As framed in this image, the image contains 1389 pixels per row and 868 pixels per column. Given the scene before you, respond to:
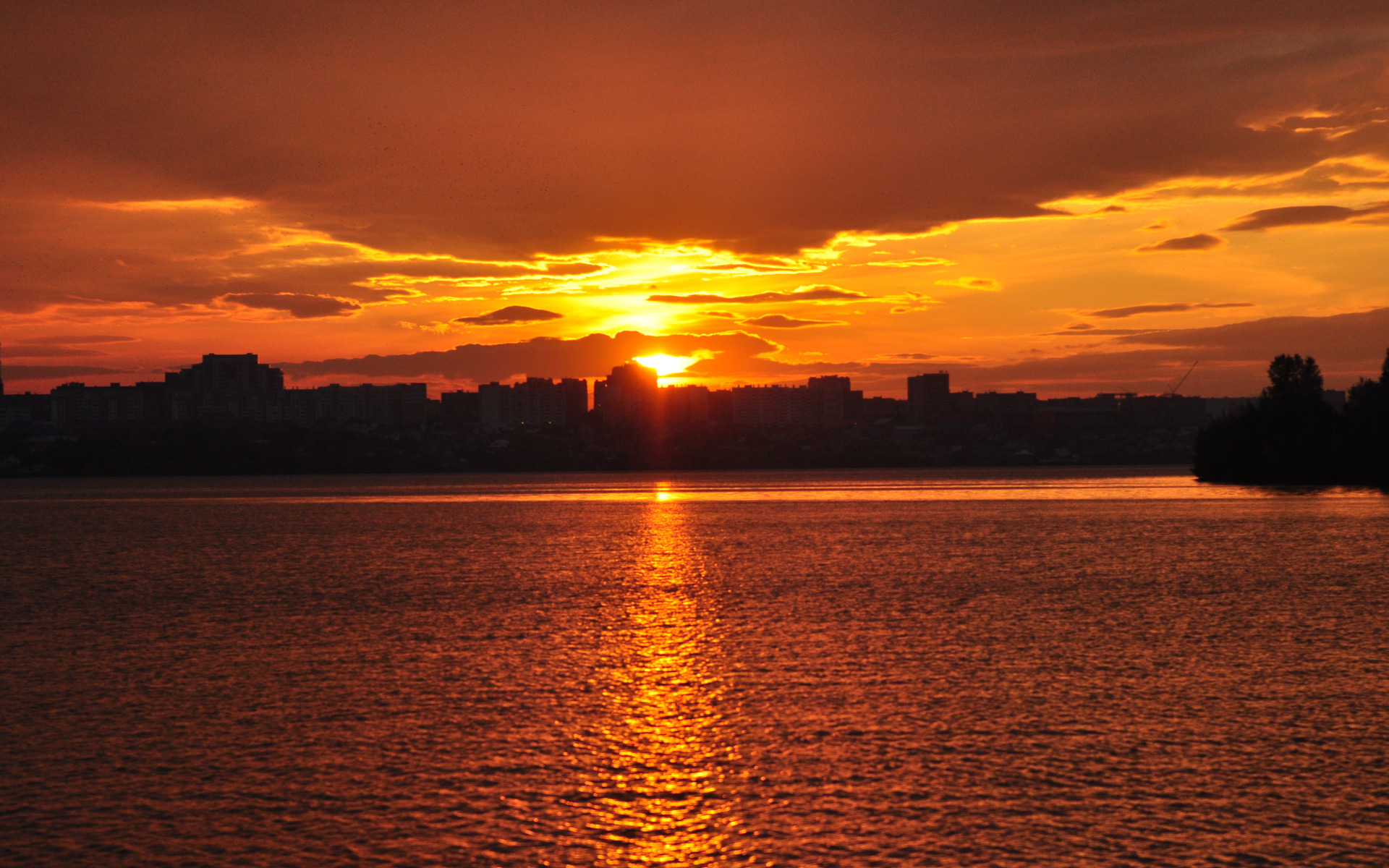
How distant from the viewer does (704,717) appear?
2220cm

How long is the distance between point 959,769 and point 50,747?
14.9 meters

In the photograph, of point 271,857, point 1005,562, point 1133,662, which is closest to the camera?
point 271,857

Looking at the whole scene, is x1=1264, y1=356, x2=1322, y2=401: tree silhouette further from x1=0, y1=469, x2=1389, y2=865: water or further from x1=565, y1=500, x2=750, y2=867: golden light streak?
x1=565, y1=500, x2=750, y2=867: golden light streak

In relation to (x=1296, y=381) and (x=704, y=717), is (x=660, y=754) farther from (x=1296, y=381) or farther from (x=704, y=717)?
(x=1296, y=381)

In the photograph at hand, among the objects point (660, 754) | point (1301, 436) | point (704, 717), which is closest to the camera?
point (660, 754)

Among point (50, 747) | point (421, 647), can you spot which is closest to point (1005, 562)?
point (421, 647)

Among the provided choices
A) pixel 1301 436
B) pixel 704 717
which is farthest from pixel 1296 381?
pixel 704 717

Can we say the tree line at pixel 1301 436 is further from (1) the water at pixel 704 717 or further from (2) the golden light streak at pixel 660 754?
(2) the golden light streak at pixel 660 754

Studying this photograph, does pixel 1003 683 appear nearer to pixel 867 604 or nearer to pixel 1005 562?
pixel 867 604

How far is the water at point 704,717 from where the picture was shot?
1477 centimetres

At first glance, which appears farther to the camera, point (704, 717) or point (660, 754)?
point (704, 717)

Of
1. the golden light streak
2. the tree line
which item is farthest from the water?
the tree line

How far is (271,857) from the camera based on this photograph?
14.1 meters

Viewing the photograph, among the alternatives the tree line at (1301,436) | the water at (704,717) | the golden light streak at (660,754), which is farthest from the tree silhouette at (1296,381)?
the golden light streak at (660,754)
